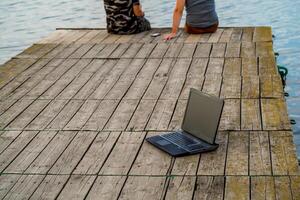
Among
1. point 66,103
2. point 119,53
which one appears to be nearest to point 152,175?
point 66,103

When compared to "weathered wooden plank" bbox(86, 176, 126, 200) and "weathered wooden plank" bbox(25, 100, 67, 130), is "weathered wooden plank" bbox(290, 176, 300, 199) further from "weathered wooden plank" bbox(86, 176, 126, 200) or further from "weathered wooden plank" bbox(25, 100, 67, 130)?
"weathered wooden plank" bbox(25, 100, 67, 130)

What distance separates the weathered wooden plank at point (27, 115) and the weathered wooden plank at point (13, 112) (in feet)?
0.17

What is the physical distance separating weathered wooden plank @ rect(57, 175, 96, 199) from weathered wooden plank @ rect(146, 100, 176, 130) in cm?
117

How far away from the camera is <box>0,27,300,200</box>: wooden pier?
4848 millimetres

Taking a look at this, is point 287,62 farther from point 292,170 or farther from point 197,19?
point 292,170

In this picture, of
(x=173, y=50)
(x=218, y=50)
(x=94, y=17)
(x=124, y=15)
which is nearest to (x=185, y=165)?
(x=218, y=50)

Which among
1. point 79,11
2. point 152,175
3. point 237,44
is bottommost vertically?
point 79,11

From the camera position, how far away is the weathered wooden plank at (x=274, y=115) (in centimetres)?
579

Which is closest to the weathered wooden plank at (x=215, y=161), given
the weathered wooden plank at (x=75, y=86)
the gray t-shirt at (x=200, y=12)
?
the weathered wooden plank at (x=75, y=86)

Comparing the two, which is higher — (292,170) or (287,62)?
(292,170)

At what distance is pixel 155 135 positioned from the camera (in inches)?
228

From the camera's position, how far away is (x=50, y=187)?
491 centimetres

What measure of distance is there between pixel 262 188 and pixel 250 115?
157 cm

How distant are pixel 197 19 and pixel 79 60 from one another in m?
2.07
